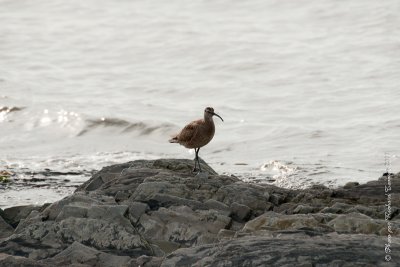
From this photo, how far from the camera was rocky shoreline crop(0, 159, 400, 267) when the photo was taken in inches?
324

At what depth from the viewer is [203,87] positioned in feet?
86.5

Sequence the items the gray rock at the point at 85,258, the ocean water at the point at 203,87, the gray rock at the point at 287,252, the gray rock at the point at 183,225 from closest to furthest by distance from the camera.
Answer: the gray rock at the point at 287,252, the gray rock at the point at 85,258, the gray rock at the point at 183,225, the ocean water at the point at 203,87

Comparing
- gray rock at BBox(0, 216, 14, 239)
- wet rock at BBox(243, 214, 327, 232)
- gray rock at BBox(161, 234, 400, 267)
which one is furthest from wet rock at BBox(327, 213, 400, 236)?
gray rock at BBox(0, 216, 14, 239)

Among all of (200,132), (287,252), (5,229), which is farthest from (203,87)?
(287,252)

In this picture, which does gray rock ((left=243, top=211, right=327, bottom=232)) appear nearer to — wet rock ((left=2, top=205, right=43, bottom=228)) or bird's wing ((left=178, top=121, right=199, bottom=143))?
wet rock ((left=2, top=205, right=43, bottom=228))

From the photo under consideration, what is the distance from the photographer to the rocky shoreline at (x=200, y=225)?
823cm

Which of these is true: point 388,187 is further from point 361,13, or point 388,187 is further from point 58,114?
point 361,13

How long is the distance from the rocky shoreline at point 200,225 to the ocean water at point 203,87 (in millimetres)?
4613

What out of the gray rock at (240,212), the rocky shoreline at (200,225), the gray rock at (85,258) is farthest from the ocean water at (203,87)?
the gray rock at (85,258)

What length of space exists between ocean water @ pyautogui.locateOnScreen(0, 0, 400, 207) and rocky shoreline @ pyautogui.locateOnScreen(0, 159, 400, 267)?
15.1 feet

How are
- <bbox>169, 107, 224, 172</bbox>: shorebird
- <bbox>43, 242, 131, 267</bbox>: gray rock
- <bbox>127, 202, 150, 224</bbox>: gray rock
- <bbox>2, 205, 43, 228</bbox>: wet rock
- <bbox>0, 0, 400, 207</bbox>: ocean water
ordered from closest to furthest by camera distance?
<bbox>43, 242, 131, 267</bbox>: gray rock < <bbox>127, 202, 150, 224</bbox>: gray rock < <bbox>2, 205, 43, 228</bbox>: wet rock < <bbox>169, 107, 224, 172</bbox>: shorebird < <bbox>0, 0, 400, 207</bbox>: ocean water

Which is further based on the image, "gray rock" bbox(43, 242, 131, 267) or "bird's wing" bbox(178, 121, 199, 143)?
"bird's wing" bbox(178, 121, 199, 143)

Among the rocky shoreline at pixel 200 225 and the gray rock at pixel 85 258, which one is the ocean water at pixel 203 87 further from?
the gray rock at pixel 85 258

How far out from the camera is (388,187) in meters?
11.6
